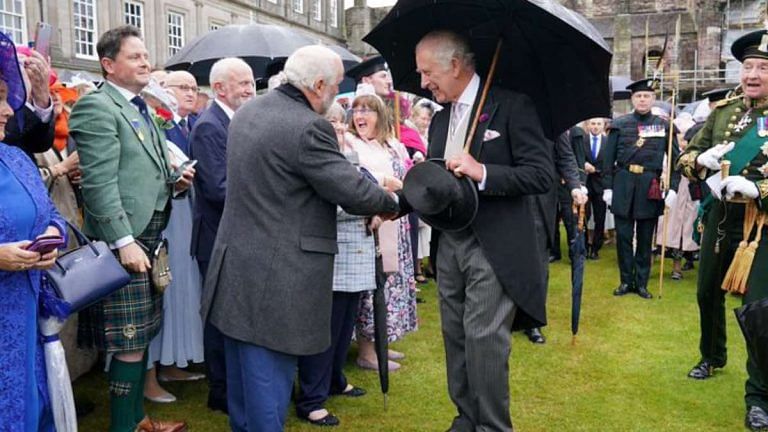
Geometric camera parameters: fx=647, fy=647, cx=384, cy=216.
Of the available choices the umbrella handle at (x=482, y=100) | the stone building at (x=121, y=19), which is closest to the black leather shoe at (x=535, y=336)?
the umbrella handle at (x=482, y=100)

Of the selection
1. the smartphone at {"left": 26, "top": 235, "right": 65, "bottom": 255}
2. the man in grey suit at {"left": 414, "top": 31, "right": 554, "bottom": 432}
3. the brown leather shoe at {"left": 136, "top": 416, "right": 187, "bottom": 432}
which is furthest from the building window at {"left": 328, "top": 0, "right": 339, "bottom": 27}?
the smartphone at {"left": 26, "top": 235, "right": 65, "bottom": 255}

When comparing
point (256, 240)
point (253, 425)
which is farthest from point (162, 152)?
point (253, 425)

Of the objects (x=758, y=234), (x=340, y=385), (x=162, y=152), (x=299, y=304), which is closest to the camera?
(x=299, y=304)

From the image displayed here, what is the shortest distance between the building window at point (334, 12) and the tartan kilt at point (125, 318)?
39.6 meters

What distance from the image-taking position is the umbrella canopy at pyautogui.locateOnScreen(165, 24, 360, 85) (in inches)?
333

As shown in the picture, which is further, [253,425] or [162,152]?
[162,152]

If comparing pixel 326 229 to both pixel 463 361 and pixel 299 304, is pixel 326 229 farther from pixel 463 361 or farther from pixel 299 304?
pixel 463 361

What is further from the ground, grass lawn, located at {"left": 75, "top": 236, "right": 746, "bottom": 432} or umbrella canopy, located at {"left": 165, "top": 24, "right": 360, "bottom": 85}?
umbrella canopy, located at {"left": 165, "top": 24, "right": 360, "bottom": 85}

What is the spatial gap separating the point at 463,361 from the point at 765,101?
2.70 meters

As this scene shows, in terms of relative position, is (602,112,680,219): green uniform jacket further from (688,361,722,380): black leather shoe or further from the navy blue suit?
the navy blue suit

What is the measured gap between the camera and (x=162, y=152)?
3781 mm

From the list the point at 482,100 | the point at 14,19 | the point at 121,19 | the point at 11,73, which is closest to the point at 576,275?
the point at 482,100

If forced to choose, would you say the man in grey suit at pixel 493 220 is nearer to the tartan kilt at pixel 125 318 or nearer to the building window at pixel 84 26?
the tartan kilt at pixel 125 318

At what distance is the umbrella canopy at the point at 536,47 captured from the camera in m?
3.01
